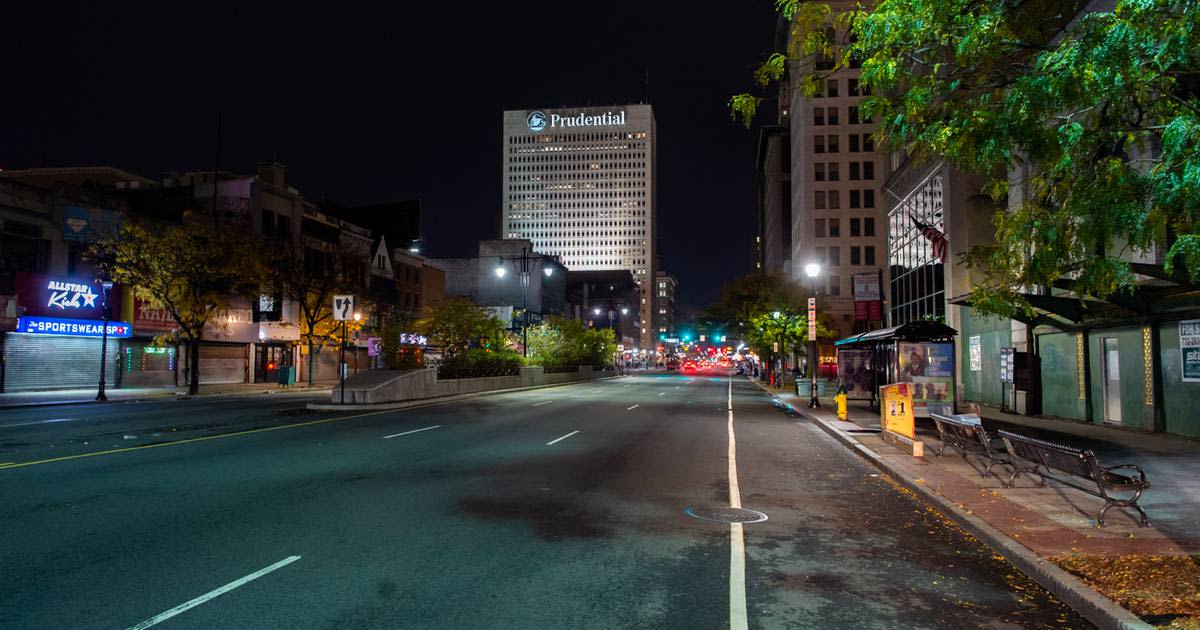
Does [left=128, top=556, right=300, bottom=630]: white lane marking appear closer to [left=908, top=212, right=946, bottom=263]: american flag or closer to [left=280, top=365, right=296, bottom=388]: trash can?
A: [left=908, top=212, right=946, bottom=263]: american flag

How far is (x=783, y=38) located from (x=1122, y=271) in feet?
359

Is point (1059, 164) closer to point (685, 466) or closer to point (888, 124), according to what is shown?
point (888, 124)

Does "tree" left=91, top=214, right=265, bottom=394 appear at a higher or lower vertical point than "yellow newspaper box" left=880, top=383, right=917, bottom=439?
higher

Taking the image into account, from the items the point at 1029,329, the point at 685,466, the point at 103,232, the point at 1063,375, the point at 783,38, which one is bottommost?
the point at 685,466

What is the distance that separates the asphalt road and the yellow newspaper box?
1691 millimetres

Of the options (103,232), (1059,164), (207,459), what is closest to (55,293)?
(103,232)

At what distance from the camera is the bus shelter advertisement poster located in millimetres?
21000

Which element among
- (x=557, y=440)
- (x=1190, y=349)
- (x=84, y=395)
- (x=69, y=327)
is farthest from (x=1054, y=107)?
(x=69, y=327)

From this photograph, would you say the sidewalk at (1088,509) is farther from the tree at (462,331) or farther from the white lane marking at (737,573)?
the tree at (462,331)

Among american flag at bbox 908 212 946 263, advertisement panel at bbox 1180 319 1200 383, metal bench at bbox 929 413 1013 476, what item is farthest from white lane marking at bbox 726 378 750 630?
american flag at bbox 908 212 946 263

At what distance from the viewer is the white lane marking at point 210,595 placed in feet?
15.9

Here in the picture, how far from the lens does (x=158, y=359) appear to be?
136 feet

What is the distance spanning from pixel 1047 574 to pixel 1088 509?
341 centimetres

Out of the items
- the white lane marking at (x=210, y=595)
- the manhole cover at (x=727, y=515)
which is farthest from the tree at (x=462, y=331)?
the white lane marking at (x=210, y=595)
